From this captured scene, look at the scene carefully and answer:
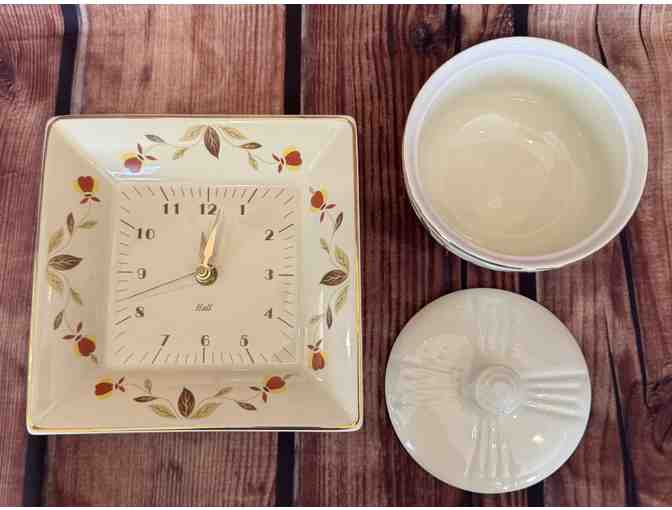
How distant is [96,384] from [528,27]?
1.86 ft

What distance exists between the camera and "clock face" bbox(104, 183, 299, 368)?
497mm

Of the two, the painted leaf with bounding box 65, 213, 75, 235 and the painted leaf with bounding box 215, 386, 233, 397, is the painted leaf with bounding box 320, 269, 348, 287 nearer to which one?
the painted leaf with bounding box 215, 386, 233, 397

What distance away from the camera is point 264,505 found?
51 centimetres

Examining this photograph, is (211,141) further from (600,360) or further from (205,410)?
(600,360)

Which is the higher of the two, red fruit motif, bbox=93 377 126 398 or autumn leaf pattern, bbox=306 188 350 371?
autumn leaf pattern, bbox=306 188 350 371

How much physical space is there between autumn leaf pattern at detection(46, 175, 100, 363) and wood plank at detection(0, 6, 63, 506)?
8cm

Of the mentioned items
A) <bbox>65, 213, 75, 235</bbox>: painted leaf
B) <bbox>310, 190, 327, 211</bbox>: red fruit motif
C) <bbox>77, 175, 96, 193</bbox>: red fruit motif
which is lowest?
<bbox>65, 213, 75, 235</bbox>: painted leaf

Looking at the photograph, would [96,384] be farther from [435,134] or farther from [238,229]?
[435,134]

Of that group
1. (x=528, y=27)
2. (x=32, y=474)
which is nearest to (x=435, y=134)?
(x=528, y=27)

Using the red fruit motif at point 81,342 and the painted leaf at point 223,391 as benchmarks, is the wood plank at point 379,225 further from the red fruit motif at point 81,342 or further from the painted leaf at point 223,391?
the red fruit motif at point 81,342

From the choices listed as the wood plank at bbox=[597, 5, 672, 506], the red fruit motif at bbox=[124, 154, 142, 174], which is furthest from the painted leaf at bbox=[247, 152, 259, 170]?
the wood plank at bbox=[597, 5, 672, 506]

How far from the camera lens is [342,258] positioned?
48cm

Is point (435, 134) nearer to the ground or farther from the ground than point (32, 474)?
farther from the ground

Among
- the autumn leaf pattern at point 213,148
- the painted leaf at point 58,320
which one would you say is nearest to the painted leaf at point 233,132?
the autumn leaf pattern at point 213,148
